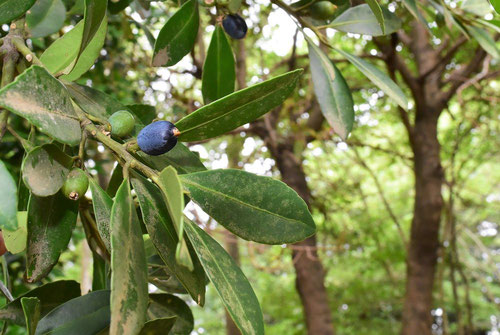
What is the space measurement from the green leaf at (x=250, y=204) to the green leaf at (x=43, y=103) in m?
0.09

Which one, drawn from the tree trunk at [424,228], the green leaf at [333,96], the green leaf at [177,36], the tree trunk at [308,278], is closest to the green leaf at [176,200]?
the green leaf at [177,36]

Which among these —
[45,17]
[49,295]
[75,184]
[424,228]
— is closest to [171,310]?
[49,295]

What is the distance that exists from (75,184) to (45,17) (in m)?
0.27

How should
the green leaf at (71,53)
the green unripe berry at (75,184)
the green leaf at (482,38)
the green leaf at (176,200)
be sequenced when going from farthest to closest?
the green leaf at (482,38) < the green leaf at (71,53) < the green unripe berry at (75,184) < the green leaf at (176,200)

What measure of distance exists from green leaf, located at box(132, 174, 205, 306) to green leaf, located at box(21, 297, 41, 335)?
0.09 m

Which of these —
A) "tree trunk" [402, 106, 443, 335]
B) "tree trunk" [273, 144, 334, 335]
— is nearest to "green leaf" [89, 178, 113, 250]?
"tree trunk" [273, 144, 334, 335]

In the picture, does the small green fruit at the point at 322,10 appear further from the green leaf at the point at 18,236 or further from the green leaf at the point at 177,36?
the green leaf at the point at 18,236

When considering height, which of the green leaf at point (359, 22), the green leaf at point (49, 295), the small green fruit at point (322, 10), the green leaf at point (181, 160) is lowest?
the green leaf at point (49, 295)

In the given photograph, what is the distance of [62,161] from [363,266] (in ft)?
12.0

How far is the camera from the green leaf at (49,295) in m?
0.43

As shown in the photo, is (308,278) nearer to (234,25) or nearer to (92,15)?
(234,25)

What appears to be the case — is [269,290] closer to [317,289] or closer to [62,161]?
[317,289]

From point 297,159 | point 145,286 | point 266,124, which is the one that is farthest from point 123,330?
point 297,159

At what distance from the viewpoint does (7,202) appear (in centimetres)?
28
